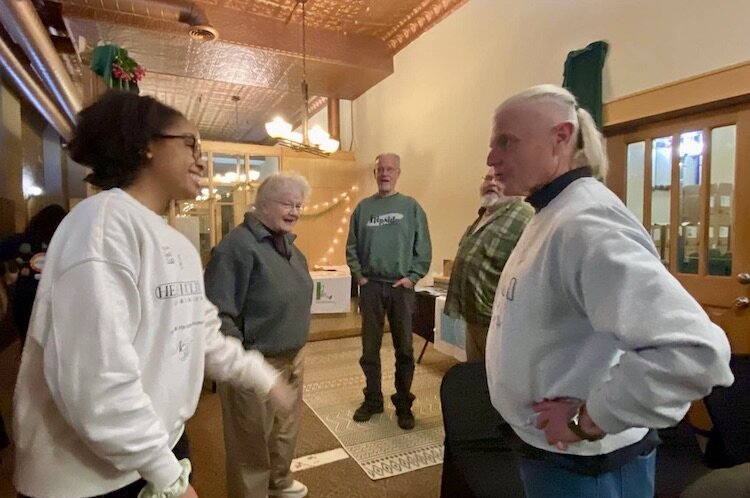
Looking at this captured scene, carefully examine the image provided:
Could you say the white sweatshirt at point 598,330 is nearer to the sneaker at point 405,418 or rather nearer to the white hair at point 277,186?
the white hair at point 277,186

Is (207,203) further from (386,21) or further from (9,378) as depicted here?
(9,378)

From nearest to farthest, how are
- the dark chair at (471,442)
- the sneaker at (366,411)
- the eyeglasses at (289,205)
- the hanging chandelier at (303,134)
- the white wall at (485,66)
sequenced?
1. the dark chair at (471,442)
2. the eyeglasses at (289,205)
3. the white wall at (485,66)
4. the sneaker at (366,411)
5. the hanging chandelier at (303,134)

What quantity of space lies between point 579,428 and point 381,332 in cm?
211

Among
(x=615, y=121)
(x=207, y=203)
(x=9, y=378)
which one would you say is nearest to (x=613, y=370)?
(x=615, y=121)

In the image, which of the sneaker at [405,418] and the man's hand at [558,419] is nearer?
the man's hand at [558,419]

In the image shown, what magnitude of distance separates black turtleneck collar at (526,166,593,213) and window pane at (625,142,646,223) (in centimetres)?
227

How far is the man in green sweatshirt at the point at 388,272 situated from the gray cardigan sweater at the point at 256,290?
105 cm

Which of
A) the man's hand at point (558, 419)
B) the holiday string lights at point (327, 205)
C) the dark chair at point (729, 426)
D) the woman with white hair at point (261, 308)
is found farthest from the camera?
the holiday string lights at point (327, 205)

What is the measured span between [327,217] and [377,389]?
3.41m

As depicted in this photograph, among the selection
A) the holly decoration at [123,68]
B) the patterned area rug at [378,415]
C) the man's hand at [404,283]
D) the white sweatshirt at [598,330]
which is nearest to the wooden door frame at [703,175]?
the man's hand at [404,283]

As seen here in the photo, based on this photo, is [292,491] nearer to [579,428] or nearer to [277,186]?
[277,186]

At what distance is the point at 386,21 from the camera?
4262 millimetres

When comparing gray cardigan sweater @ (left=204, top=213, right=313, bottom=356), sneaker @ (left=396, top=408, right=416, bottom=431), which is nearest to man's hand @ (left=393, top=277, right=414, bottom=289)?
sneaker @ (left=396, top=408, right=416, bottom=431)

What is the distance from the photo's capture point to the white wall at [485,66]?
2416mm
